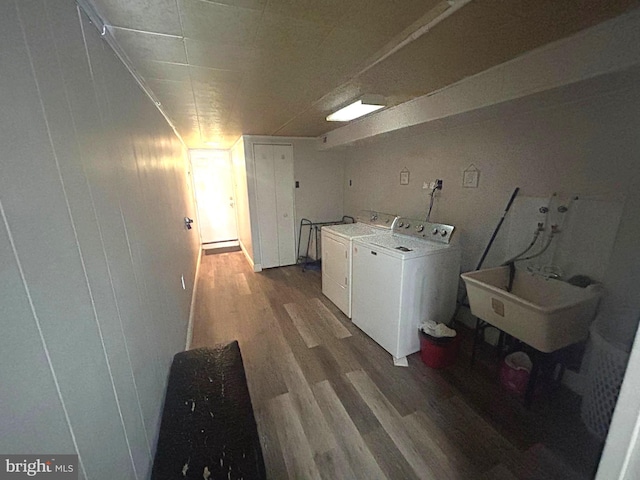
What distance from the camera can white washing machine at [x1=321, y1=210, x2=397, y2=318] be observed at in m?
2.72

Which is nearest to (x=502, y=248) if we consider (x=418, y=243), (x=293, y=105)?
(x=418, y=243)

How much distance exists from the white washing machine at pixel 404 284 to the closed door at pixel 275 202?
206 cm

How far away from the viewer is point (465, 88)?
6.02ft

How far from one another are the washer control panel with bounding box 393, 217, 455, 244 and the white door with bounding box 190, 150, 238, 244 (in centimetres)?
433

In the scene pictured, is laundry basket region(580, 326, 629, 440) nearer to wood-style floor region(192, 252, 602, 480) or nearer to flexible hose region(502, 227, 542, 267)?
wood-style floor region(192, 252, 602, 480)

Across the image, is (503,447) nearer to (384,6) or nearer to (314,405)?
(314,405)

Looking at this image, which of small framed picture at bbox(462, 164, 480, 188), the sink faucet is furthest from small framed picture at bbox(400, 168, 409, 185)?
the sink faucet

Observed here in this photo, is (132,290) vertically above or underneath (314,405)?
above

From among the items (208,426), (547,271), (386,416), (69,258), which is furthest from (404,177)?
(69,258)

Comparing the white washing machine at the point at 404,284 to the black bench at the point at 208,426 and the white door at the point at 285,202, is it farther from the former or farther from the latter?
the white door at the point at 285,202

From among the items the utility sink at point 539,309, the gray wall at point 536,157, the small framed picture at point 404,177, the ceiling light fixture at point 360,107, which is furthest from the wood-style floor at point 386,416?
the ceiling light fixture at point 360,107

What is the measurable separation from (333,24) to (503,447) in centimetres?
240

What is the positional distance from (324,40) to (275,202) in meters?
3.03

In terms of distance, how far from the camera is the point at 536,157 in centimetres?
187
